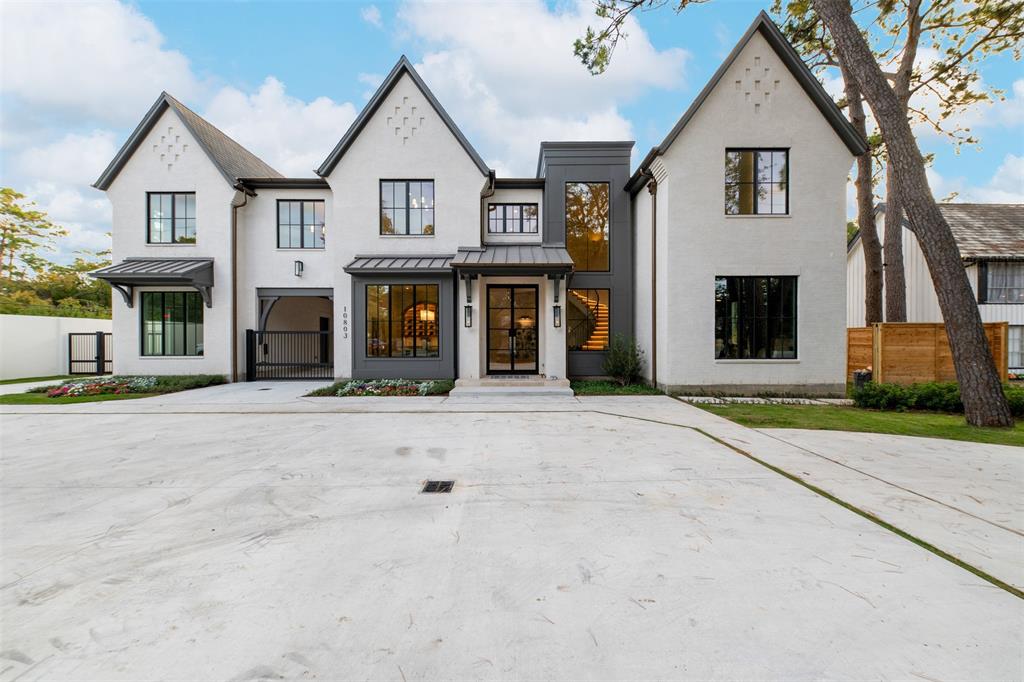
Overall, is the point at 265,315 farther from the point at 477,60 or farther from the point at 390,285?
the point at 477,60

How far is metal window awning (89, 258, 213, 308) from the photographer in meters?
11.7

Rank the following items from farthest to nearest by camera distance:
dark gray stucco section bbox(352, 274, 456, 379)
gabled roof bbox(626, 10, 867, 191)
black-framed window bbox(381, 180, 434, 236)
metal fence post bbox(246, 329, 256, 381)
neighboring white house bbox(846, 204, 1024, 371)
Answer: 1. neighboring white house bbox(846, 204, 1024, 371)
2. metal fence post bbox(246, 329, 256, 381)
3. black-framed window bbox(381, 180, 434, 236)
4. dark gray stucco section bbox(352, 274, 456, 379)
5. gabled roof bbox(626, 10, 867, 191)

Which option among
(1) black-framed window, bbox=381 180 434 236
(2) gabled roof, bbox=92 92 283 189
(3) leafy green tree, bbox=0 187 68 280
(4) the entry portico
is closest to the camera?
(4) the entry portico

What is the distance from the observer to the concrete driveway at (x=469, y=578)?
1.94 m

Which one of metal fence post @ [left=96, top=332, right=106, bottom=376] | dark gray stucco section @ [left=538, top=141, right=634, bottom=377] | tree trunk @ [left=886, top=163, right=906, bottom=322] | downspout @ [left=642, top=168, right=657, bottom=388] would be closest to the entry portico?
dark gray stucco section @ [left=538, top=141, right=634, bottom=377]

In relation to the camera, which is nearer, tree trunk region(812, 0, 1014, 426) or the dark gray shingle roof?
tree trunk region(812, 0, 1014, 426)

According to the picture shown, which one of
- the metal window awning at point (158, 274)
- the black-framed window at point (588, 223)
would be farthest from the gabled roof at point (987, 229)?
the metal window awning at point (158, 274)

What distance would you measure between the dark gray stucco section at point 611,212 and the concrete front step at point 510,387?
10.5ft

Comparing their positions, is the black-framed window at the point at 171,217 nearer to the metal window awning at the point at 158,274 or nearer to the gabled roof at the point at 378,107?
the metal window awning at the point at 158,274

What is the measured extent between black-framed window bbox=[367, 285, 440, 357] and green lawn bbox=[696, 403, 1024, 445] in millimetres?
7461

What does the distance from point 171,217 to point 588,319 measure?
14.0 meters

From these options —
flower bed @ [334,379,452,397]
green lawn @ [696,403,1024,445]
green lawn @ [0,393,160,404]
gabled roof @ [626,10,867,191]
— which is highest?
gabled roof @ [626,10,867,191]

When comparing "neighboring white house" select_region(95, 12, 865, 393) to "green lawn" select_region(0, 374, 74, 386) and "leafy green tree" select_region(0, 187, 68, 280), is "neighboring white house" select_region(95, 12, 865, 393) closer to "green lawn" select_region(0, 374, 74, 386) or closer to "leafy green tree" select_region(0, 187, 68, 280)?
"green lawn" select_region(0, 374, 74, 386)

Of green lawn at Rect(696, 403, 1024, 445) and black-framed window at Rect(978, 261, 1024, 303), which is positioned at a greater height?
black-framed window at Rect(978, 261, 1024, 303)
